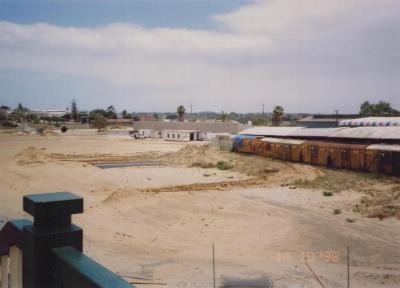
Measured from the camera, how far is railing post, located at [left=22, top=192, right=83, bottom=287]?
242 cm

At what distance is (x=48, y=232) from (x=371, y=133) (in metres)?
45.8

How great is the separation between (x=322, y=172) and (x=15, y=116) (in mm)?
180878

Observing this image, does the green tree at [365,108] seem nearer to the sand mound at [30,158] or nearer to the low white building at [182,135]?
the low white building at [182,135]

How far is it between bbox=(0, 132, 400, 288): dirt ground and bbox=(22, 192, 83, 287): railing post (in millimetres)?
12407

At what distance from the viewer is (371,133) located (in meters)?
44.0

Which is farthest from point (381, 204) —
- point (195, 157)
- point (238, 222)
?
point (195, 157)

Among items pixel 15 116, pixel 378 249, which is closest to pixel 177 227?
pixel 378 249

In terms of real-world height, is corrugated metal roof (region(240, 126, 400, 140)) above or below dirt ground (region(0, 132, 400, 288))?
above

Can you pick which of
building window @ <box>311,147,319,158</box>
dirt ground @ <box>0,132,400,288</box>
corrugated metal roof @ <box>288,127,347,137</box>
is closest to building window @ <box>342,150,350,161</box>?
dirt ground @ <box>0,132,400,288</box>

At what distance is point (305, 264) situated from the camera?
16.4 meters

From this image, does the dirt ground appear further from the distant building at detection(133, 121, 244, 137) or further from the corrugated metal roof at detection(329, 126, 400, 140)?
the distant building at detection(133, 121, 244, 137)

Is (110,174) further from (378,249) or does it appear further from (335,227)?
(378,249)

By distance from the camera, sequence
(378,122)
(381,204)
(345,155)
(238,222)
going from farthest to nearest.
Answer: (378,122), (345,155), (381,204), (238,222)

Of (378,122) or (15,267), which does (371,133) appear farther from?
(15,267)
